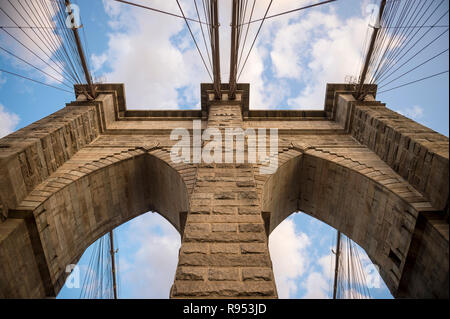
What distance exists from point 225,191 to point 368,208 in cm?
434

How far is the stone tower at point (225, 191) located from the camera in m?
4.74

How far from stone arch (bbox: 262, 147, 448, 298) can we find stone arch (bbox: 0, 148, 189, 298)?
368cm

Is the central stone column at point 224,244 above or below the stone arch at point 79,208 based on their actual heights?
above

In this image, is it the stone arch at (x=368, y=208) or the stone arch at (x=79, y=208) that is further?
the stone arch at (x=79, y=208)

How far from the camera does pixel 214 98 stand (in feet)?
39.8

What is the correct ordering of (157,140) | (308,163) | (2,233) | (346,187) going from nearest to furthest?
(2,233) < (346,187) < (308,163) < (157,140)

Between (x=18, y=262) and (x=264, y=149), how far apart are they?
7.04 m

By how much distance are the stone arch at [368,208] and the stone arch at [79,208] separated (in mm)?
3681

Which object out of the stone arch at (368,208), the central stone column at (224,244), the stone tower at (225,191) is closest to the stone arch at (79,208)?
the stone tower at (225,191)

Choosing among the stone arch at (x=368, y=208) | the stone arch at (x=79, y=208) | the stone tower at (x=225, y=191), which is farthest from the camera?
the stone arch at (x=79, y=208)

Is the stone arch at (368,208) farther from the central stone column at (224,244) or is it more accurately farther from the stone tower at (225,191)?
the central stone column at (224,244)

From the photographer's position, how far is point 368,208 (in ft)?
25.6
